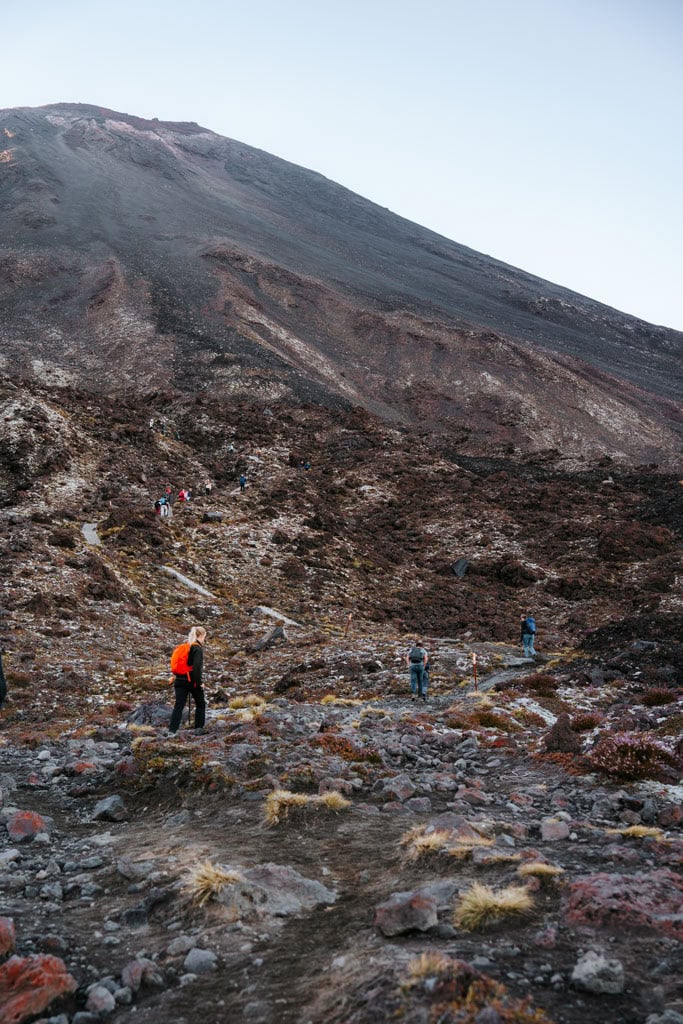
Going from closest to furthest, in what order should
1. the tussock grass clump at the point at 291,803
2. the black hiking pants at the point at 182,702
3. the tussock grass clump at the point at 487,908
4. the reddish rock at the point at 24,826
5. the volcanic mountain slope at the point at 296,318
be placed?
the tussock grass clump at the point at 487,908
the reddish rock at the point at 24,826
the tussock grass clump at the point at 291,803
the black hiking pants at the point at 182,702
the volcanic mountain slope at the point at 296,318

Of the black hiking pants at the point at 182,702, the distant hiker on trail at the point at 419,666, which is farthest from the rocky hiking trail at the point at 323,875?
→ the distant hiker on trail at the point at 419,666

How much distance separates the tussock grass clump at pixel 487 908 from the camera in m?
5.36

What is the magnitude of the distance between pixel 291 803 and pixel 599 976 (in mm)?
4903

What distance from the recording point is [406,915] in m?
5.48

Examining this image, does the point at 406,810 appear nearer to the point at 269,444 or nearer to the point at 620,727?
the point at 620,727

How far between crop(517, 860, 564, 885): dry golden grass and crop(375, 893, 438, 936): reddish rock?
3.34ft

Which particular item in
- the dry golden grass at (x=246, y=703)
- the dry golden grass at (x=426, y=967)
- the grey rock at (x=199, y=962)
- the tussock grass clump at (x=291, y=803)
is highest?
the dry golden grass at (x=426, y=967)

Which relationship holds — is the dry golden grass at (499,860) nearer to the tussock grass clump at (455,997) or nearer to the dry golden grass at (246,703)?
the tussock grass clump at (455,997)

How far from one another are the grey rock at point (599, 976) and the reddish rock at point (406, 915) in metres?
1.23

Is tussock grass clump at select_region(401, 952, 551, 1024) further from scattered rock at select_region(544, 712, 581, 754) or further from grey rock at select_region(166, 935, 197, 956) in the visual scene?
scattered rock at select_region(544, 712, 581, 754)

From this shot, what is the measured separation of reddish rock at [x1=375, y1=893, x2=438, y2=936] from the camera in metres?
5.38

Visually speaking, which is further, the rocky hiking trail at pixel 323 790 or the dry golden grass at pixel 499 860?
the dry golden grass at pixel 499 860

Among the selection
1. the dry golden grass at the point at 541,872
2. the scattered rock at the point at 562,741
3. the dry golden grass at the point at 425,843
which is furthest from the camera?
the scattered rock at the point at 562,741

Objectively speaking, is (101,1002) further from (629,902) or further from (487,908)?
(629,902)
